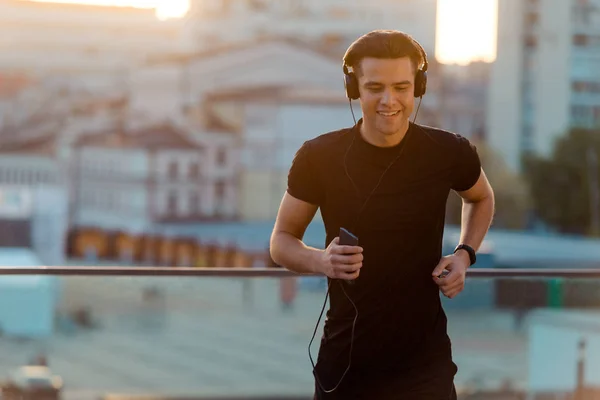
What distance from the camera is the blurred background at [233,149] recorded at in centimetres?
4688

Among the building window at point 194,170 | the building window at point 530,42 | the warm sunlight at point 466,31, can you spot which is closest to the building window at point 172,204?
the building window at point 194,170

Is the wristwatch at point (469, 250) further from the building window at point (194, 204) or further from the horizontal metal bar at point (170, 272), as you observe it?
the building window at point (194, 204)

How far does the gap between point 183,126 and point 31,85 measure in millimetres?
10877

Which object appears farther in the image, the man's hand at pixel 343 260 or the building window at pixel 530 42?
the building window at pixel 530 42

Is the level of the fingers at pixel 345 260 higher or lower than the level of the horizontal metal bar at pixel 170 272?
higher

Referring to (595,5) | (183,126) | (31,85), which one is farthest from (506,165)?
(31,85)

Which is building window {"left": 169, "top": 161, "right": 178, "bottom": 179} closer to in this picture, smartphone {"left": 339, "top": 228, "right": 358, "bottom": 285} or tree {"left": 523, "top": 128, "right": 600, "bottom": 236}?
tree {"left": 523, "top": 128, "right": 600, "bottom": 236}

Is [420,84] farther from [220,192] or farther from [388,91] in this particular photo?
[220,192]

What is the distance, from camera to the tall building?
176ft

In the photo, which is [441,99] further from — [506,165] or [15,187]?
[15,187]

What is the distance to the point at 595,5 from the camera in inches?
2147

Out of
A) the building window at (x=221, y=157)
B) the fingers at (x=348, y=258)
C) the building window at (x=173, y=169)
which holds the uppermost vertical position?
the building window at (x=221, y=157)

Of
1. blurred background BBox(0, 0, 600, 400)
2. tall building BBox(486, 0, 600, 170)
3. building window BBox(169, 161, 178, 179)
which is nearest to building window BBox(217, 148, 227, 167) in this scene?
blurred background BBox(0, 0, 600, 400)

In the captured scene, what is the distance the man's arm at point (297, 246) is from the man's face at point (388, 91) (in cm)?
20
